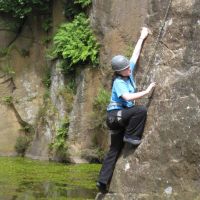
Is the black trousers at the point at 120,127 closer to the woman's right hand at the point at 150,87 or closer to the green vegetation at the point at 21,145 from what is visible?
the woman's right hand at the point at 150,87

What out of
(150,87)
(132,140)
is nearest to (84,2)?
(150,87)

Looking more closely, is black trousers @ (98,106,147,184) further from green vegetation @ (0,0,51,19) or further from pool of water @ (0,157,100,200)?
green vegetation @ (0,0,51,19)

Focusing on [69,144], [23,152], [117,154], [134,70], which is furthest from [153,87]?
[23,152]

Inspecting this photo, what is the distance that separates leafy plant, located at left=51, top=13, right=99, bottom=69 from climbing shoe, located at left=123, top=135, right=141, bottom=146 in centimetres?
588

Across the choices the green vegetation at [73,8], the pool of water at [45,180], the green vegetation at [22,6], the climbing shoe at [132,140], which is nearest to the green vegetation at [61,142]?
the pool of water at [45,180]

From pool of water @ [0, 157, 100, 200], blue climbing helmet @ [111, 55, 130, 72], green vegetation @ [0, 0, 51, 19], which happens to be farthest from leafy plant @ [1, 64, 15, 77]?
blue climbing helmet @ [111, 55, 130, 72]

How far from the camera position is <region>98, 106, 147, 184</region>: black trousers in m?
8.69

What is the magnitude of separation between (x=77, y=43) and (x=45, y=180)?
13.9 feet

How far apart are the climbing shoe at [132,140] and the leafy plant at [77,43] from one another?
588 centimetres

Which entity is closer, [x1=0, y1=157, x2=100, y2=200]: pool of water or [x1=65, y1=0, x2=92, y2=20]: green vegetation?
[x1=0, y1=157, x2=100, y2=200]: pool of water

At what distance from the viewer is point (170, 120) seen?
8523mm

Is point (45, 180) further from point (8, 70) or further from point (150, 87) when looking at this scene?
point (8, 70)

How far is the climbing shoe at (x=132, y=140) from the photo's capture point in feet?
28.5

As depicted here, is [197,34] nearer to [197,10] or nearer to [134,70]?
[197,10]
